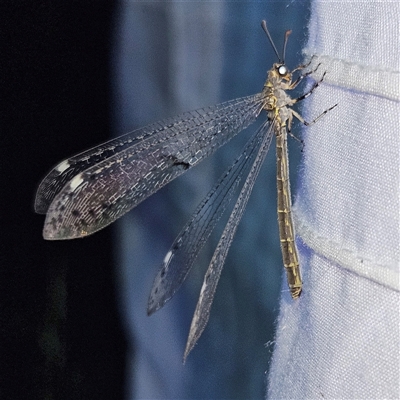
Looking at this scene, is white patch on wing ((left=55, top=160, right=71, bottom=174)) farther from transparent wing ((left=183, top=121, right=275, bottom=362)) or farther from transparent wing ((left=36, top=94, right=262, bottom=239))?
transparent wing ((left=183, top=121, right=275, bottom=362))

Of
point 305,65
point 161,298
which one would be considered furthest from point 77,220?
point 305,65

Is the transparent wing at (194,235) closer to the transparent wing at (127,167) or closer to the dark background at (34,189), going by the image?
the transparent wing at (127,167)

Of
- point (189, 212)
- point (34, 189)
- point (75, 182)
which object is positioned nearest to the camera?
point (75, 182)

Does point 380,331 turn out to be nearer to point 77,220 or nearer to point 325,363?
point 325,363

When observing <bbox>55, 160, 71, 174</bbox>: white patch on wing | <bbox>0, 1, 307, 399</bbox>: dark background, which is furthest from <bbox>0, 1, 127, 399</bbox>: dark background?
<bbox>55, 160, 71, 174</bbox>: white patch on wing

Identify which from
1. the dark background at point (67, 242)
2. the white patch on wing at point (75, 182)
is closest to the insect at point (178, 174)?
the white patch on wing at point (75, 182)

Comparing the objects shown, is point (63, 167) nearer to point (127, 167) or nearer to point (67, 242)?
point (127, 167)

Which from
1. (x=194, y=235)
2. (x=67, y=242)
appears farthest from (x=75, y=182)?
(x=67, y=242)
